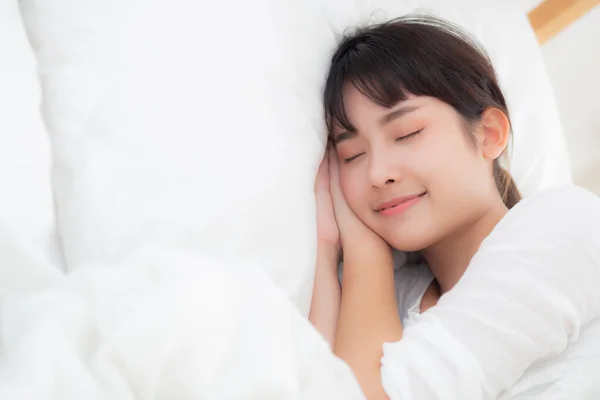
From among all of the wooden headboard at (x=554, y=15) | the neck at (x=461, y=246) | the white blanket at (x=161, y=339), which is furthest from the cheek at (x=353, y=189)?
the wooden headboard at (x=554, y=15)

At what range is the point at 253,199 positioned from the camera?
2.30 ft

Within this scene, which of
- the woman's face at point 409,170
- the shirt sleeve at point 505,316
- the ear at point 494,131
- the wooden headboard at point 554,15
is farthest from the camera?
the wooden headboard at point 554,15

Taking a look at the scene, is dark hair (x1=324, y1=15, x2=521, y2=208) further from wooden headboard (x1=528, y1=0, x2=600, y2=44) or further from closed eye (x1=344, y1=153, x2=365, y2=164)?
wooden headboard (x1=528, y1=0, x2=600, y2=44)

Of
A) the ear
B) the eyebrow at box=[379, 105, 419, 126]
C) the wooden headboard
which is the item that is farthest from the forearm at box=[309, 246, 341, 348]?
the wooden headboard

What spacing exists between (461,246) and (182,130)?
1.64 feet

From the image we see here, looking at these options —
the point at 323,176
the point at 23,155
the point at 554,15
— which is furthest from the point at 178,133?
the point at 554,15

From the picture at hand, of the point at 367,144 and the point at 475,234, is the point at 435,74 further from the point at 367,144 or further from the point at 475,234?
the point at 475,234

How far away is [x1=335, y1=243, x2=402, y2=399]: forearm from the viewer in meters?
0.68

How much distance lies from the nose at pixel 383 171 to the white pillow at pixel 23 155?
443 mm

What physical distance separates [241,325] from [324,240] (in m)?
0.37

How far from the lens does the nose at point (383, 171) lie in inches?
32.4

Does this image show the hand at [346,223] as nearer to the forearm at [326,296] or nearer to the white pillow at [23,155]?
the forearm at [326,296]

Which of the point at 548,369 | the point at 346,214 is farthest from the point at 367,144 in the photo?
the point at 548,369

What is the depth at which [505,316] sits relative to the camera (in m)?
0.64
